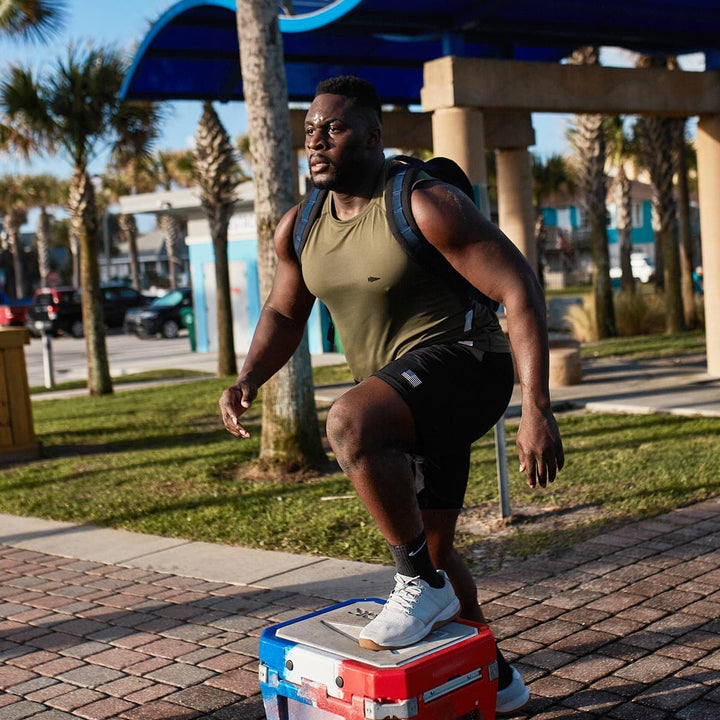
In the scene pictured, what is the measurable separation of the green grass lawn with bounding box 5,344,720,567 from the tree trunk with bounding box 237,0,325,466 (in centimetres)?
35

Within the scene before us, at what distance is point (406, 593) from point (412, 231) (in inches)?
39.7

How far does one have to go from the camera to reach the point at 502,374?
3.08 meters

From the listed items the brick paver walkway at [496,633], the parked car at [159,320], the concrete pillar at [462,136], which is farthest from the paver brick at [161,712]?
the parked car at [159,320]

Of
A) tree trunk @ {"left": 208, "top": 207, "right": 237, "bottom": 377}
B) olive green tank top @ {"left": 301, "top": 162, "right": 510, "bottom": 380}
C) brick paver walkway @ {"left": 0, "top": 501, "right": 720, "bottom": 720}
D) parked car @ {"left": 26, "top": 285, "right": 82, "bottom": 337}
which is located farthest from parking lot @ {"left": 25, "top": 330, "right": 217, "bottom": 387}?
olive green tank top @ {"left": 301, "top": 162, "right": 510, "bottom": 380}

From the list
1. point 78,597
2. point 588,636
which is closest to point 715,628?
point 588,636

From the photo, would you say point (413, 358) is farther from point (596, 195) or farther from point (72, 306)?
point (72, 306)

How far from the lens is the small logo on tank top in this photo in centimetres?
288

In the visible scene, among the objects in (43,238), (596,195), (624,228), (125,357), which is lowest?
(125,357)

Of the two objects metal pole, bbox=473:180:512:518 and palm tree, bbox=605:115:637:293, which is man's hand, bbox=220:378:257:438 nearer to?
metal pole, bbox=473:180:512:518

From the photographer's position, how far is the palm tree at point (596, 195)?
58.6 feet

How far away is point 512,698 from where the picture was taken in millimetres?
3289

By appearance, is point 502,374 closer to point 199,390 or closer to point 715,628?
point 715,628

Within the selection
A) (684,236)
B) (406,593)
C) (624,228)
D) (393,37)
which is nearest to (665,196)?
(684,236)

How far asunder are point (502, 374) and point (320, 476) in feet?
16.3
